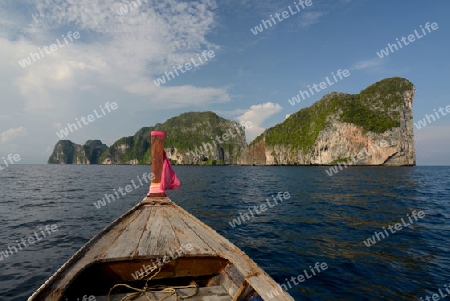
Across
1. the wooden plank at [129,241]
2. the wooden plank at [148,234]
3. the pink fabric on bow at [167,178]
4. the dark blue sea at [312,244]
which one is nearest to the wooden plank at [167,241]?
the wooden plank at [148,234]

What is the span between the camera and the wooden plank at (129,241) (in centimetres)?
403

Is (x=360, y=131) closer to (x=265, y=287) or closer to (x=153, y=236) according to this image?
(x=153, y=236)

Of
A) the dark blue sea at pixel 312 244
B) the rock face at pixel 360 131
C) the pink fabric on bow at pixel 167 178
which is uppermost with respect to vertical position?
the pink fabric on bow at pixel 167 178

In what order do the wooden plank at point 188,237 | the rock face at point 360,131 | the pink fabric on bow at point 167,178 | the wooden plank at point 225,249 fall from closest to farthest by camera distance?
the wooden plank at point 225,249
the wooden plank at point 188,237
the pink fabric on bow at point 167,178
the rock face at point 360,131

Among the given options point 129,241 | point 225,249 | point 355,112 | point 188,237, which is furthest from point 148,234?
point 355,112

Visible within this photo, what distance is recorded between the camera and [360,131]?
113 m

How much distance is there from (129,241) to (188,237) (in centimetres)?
120

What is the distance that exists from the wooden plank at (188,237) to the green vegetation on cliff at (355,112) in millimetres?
126081

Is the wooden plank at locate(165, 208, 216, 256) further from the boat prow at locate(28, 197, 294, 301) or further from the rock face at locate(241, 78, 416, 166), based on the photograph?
the rock face at locate(241, 78, 416, 166)

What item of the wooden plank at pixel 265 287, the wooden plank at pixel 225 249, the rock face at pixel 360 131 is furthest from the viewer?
the rock face at pixel 360 131

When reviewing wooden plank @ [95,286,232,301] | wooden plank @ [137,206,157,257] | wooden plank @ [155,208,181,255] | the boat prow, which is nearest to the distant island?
wooden plank @ [137,206,157,257]

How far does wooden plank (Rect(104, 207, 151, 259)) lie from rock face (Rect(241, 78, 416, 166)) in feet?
404

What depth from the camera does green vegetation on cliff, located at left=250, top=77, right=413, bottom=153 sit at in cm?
11264

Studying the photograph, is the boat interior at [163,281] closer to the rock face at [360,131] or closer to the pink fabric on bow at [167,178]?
the pink fabric on bow at [167,178]
